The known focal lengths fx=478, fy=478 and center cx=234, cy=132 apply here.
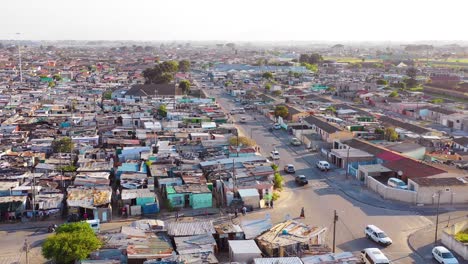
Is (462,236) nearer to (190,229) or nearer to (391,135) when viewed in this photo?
(190,229)

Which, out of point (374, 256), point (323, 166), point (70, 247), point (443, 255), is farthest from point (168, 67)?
point (443, 255)

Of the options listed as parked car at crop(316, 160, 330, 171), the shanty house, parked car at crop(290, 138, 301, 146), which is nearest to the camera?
the shanty house

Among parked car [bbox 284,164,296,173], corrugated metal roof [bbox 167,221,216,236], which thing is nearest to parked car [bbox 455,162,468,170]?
parked car [bbox 284,164,296,173]

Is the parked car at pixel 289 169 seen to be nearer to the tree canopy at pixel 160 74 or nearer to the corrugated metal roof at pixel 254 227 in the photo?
the corrugated metal roof at pixel 254 227

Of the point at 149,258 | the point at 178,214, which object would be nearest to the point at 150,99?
the point at 178,214

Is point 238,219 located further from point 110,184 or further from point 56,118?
point 56,118

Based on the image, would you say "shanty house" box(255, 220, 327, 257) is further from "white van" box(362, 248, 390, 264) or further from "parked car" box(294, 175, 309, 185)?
"parked car" box(294, 175, 309, 185)

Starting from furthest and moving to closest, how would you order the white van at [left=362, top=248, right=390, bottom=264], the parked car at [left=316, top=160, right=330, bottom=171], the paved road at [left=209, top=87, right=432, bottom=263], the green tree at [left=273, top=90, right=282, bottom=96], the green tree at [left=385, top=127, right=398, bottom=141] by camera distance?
the green tree at [left=273, top=90, right=282, bottom=96]
the green tree at [left=385, top=127, right=398, bottom=141]
the parked car at [left=316, top=160, right=330, bottom=171]
the paved road at [left=209, top=87, right=432, bottom=263]
the white van at [left=362, top=248, right=390, bottom=264]
